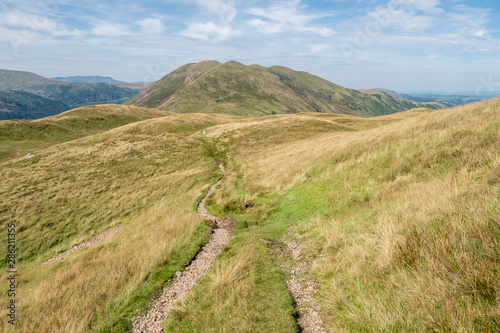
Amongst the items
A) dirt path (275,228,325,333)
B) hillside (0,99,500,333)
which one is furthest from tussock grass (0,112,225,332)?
dirt path (275,228,325,333)

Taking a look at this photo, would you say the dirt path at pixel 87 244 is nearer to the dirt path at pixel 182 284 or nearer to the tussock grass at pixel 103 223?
the tussock grass at pixel 103 223

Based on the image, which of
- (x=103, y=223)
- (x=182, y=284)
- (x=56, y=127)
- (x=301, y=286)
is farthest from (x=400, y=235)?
(x=56, y=127)

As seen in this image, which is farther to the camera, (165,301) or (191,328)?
(165,301)

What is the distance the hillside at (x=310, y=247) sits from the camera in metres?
5.01

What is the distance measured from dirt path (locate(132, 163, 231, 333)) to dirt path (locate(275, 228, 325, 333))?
12.2 ft

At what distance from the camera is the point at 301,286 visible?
8.12 metres

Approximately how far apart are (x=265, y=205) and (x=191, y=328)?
471 inches

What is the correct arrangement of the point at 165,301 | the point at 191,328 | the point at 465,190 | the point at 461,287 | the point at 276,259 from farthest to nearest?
the point at 276,259, the point at 165,301, the point at 465,190, the point at 191,328, the point at 461,287

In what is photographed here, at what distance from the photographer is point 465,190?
7.57m

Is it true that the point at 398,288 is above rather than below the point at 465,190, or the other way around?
below

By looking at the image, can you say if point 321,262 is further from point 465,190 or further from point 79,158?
point 79,158


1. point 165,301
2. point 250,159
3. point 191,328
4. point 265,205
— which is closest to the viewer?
point 191,328

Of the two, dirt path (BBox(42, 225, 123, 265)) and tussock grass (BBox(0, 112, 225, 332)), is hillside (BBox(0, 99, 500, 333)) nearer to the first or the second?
tussock grass (BBox(0, 112, 225, 332))

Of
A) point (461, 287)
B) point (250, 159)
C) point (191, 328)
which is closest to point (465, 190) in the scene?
point (461, 287)
